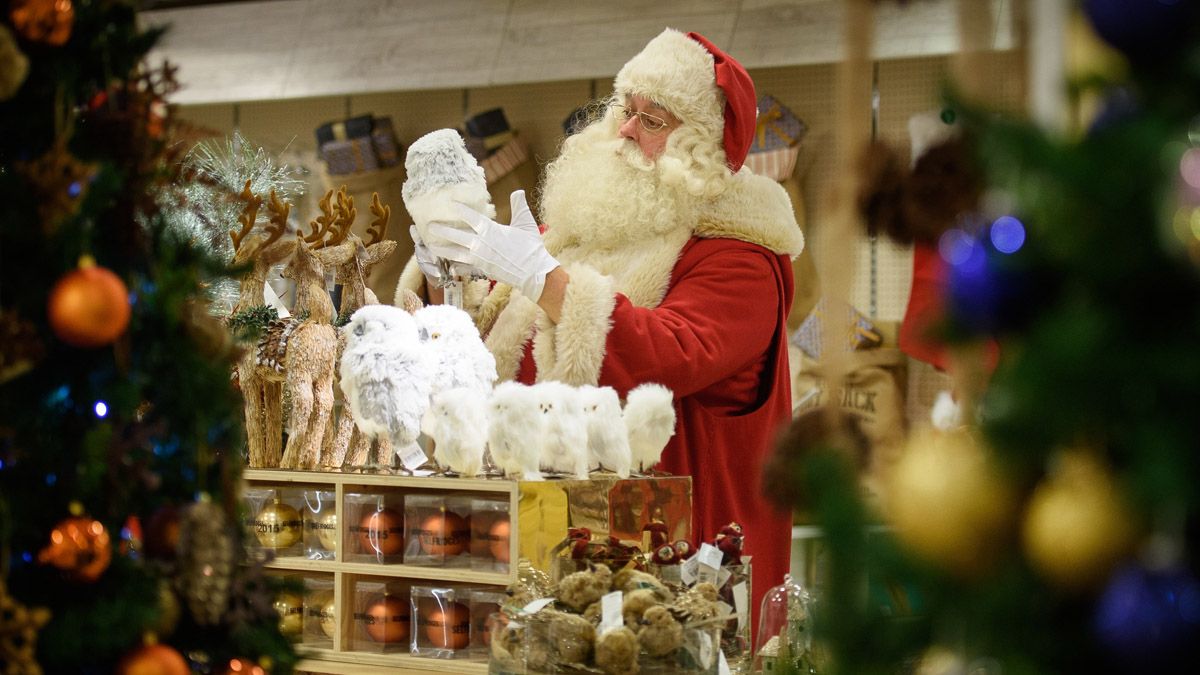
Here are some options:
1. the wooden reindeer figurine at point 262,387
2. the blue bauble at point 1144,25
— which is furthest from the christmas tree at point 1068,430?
the wooden reindeer figurine at point 262,387

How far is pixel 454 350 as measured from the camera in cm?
227

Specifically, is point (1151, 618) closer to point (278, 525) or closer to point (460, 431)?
Answer: point (460, 431)

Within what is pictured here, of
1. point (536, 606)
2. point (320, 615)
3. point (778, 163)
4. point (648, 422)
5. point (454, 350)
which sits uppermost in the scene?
point (778, 163)

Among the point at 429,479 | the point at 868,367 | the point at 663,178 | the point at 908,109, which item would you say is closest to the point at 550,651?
the point at 429,479

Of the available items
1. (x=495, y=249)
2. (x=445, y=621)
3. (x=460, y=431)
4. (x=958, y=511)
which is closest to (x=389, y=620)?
(x=445, y=621)

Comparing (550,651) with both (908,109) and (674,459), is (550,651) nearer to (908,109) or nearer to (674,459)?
(674,459)

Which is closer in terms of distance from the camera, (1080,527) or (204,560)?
(1080,527)

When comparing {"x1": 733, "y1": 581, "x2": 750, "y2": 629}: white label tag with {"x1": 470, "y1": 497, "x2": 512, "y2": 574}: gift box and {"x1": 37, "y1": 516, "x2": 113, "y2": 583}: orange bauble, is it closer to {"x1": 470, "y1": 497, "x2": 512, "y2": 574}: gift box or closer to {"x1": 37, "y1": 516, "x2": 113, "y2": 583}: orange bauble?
{"x1": 470, "y1": 497, "x2": 512, "y2": 574}: gift box

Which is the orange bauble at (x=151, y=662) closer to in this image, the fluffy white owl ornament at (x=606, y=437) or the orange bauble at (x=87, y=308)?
the orange bauble at (x=87, y=308)

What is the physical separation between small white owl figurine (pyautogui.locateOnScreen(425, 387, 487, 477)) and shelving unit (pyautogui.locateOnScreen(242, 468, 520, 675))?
0.13 ft

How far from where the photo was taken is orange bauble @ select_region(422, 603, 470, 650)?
197cm

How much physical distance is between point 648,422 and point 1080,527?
5.27 feet

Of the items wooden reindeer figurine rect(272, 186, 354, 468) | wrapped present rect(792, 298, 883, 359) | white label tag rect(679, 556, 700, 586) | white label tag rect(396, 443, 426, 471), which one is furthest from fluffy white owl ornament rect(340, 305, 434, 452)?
wrapped present rect(792, 298, 883, 359)

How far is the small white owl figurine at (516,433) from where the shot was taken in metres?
1.94
